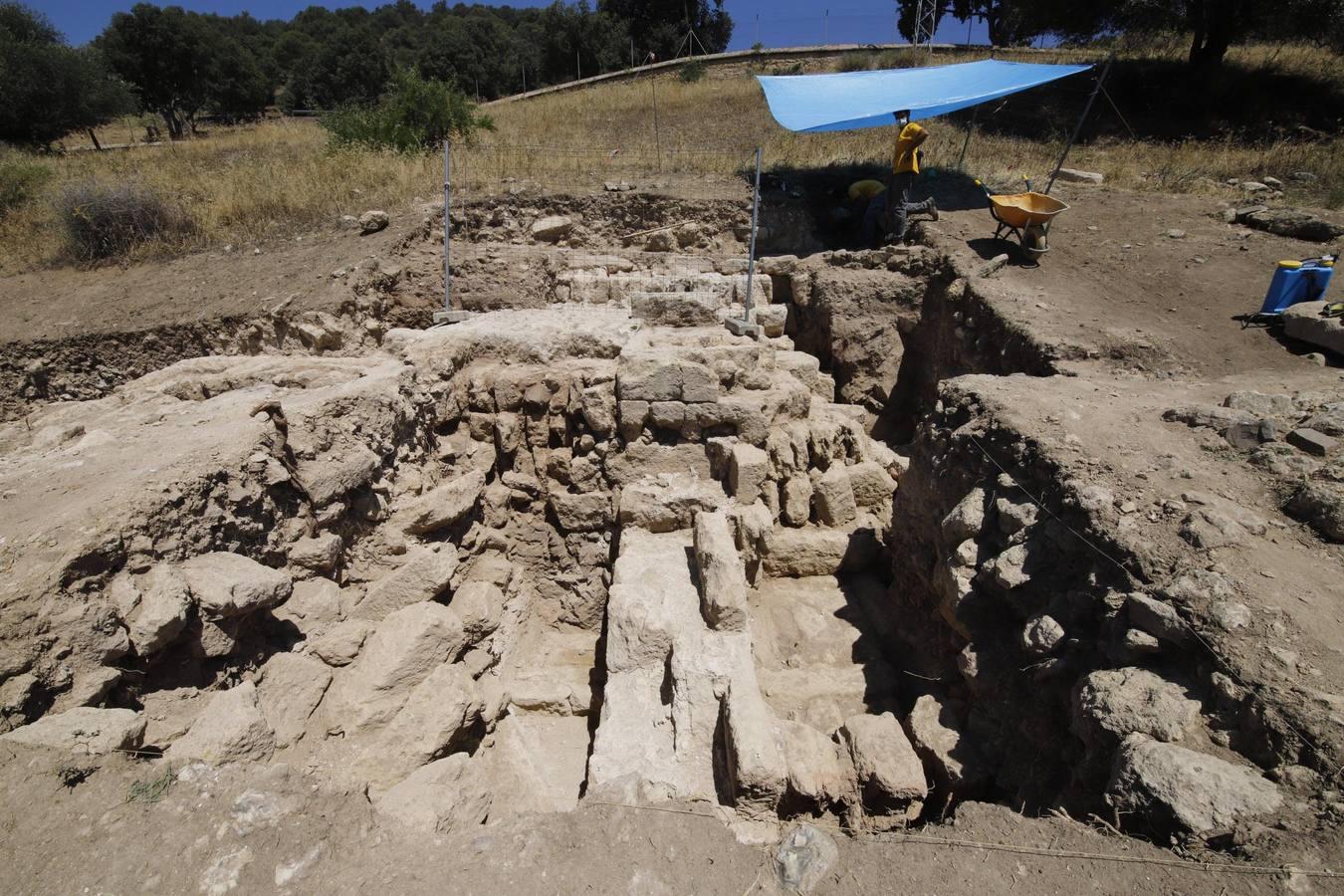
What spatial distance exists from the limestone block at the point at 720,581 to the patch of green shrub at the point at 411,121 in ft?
32.2

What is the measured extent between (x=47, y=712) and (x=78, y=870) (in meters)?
0.85

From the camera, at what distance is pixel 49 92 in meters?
16.3

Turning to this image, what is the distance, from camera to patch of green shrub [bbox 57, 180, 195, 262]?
25.0 feet

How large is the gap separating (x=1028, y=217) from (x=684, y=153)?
6.59m

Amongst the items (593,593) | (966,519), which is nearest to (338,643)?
(593,593)

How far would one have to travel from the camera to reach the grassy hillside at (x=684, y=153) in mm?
8625

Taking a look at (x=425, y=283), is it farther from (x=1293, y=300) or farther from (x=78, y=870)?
(x=1293, y=300)

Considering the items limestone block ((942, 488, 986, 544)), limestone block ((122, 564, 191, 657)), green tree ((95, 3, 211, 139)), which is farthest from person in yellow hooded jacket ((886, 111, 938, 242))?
green tree ((95, 3, 211, 139))

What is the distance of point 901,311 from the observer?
7.84m

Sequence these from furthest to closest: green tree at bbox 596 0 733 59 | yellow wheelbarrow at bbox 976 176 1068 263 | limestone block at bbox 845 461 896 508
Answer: green tree at bbox 596 0 733 59, yellow wheelbarrow at bbox 976 176 1068 263, limestone block at bbox 845 461 896 508

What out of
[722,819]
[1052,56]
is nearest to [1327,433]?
[722,819]

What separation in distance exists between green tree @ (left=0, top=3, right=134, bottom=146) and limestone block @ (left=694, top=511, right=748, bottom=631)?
2247cm

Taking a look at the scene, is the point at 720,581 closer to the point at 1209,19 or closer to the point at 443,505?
the point at 443,505

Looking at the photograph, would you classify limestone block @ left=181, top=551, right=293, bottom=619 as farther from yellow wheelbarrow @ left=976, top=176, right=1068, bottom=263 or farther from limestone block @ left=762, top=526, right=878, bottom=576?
yellow wheelbarrow @ left=976, top=176, right=1068, bottom=263
